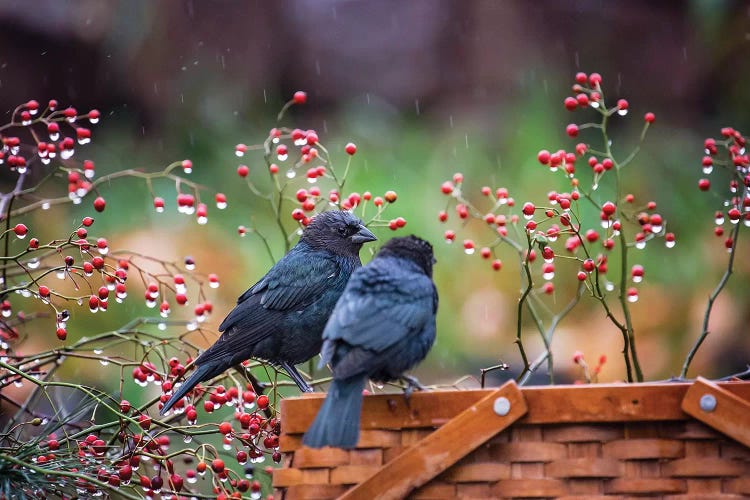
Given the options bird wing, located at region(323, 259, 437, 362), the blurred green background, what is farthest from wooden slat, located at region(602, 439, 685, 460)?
the blurred green background

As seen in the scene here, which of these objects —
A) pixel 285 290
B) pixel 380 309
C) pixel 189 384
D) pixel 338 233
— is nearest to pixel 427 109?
pixel 338 233

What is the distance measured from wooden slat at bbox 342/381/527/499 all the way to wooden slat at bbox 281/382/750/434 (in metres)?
0.03

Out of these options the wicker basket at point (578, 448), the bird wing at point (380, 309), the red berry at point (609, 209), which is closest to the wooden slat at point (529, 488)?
the wicker basket at point (578, 448)

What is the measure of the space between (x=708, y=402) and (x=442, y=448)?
0.39 m

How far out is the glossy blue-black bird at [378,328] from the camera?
4.91 ft

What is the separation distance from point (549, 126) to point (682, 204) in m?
0.66

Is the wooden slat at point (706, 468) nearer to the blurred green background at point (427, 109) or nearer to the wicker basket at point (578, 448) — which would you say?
the wicker basket at point (578, 448)

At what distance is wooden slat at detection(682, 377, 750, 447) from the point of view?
1.29 meters

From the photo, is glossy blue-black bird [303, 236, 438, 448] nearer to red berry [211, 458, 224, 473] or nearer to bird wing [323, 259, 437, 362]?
bird wing [323, 259, 437, 362]

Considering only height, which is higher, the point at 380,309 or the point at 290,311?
the point at 290,311

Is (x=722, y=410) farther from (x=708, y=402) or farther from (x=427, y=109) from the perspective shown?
(x=427, y=109)

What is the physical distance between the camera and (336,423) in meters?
1.35

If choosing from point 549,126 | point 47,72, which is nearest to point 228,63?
point 47,72

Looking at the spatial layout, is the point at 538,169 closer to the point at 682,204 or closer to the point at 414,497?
the point at 682,204
